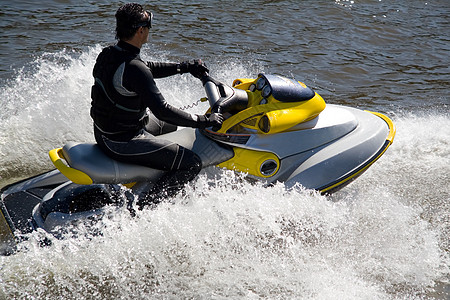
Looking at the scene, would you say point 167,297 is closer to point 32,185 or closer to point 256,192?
point 256,192

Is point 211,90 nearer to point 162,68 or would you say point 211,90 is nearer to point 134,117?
point 162,68

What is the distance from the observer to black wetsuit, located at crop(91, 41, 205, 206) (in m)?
3.29

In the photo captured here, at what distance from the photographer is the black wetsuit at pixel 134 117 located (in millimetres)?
3289

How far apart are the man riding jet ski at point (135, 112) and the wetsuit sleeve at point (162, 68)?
0.60m

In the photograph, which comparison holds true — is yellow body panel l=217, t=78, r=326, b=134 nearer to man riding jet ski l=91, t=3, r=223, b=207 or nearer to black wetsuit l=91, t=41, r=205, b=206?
man riding jet ski l=91, t=3, r=223, b=207

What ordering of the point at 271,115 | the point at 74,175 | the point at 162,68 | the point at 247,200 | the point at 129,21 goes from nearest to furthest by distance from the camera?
the point at 129,21
the point at 74,175
the point at 271,115
the point at 247,200
the point at 162,68

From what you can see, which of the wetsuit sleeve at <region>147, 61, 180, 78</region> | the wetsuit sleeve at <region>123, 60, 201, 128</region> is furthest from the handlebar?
the wetsuit sleeve at <region>123, 60, 201, 128</region>

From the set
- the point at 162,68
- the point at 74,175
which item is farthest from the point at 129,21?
the point at 74,175

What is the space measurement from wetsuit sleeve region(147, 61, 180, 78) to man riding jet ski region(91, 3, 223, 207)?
0.60m

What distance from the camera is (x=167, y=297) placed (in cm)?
353

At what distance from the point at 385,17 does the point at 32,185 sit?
966 centimetres

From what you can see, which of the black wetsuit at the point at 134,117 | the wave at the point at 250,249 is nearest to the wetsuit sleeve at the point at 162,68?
the black wetsuit at the point at 134,117

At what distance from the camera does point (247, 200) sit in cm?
395

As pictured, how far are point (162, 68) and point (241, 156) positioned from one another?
1007 mm
